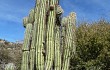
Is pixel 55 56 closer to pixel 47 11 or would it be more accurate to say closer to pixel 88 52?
pixel 47 11

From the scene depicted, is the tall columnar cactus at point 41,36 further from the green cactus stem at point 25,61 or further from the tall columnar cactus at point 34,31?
the green cactus stem at point 25,61

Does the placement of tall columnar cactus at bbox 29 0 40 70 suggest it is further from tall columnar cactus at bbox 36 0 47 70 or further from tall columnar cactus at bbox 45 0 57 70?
tall columnar cactus at bbox 45 0 57 70

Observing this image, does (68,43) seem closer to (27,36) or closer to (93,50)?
(27,36)

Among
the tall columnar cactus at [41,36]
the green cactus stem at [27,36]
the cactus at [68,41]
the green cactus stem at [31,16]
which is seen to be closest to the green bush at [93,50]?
the cactus at [68,41]

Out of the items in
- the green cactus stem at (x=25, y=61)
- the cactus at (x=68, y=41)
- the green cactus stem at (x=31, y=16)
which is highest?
the green cactus stem at (x=31, y=16)

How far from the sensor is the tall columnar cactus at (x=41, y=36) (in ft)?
37.0

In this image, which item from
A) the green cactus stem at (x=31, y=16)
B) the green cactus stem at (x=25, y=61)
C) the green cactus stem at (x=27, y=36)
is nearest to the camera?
the green cactus stem at (x=25, y=61)

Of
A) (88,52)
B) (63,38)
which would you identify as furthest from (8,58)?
(63,38)

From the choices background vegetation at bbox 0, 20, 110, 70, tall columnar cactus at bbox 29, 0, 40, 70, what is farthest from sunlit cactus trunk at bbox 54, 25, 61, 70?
background vegetation at bbox 0, 20, 110, 70

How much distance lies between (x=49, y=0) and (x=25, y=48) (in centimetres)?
199

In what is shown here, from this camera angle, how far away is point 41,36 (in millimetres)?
→ 11438

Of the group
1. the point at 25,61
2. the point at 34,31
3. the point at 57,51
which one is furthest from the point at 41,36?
the point at 25,61

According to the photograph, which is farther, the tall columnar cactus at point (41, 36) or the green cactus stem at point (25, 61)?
the green cactus stem at point (25, 61)

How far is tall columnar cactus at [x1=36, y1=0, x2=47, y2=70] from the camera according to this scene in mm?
11273
